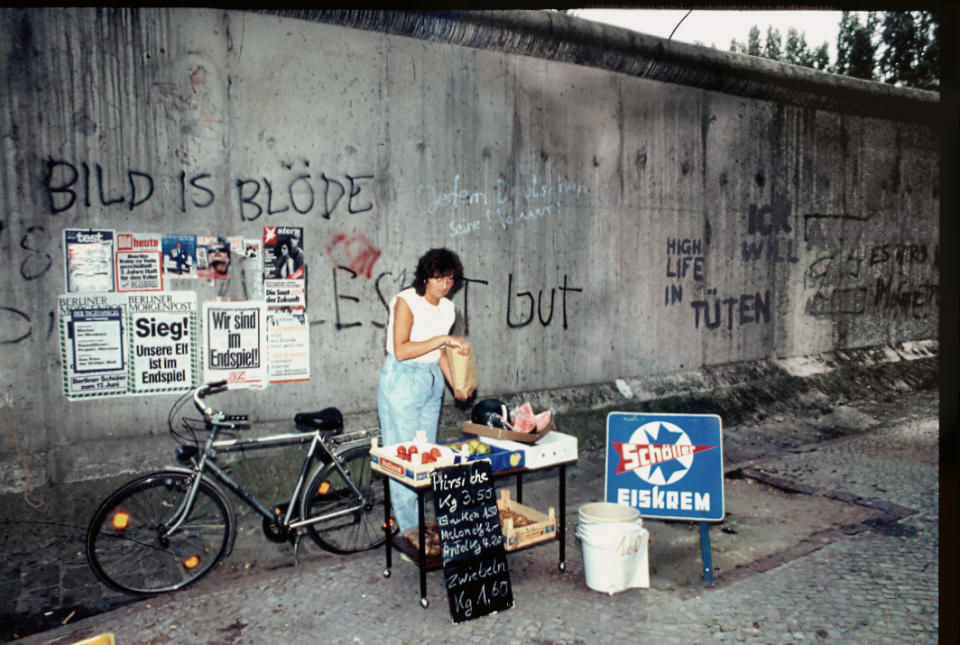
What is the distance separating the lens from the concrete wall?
5.55m

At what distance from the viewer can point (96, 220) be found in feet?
18.7

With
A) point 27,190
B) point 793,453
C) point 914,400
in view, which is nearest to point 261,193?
point 27,190

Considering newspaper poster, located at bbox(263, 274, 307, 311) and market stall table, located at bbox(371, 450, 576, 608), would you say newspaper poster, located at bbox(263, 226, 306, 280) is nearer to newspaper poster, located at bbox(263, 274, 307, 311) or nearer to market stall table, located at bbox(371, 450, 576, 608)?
newspaper poster, located at bbox(263, 274, 307, 311)

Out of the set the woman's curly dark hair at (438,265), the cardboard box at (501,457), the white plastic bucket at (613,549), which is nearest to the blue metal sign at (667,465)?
the white plastic bucket at (613,549)

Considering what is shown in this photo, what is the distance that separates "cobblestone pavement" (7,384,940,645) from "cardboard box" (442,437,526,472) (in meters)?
0.86

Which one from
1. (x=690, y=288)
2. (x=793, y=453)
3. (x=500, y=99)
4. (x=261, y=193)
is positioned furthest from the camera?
(x=690, y=288)

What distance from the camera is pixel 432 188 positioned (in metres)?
7.29

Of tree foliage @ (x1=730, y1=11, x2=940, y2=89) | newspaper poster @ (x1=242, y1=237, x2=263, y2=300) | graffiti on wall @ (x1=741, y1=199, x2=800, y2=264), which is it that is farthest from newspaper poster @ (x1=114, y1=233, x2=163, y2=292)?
tree foliage @ (x1=730, y1=11, x2=940, y2=89)

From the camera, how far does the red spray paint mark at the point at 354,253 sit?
22.1ft

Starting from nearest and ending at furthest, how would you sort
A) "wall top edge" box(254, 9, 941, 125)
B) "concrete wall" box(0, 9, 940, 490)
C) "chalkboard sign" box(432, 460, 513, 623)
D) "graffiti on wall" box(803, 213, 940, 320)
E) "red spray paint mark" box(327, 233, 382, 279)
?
"chalkboard sign" box(432, 460, 513, 623), "concrete wall" box(0, 9, 940, 490), "red spray paint mark" box(327, 233, 382, 279), "wall top edge" box(254, 9, 941, 125), "graffiti on wall" box(803, 213, 940, 320)

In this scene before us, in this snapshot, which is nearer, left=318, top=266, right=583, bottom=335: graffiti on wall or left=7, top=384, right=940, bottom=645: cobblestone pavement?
left=7, top=384, right=940, bottom=645: cobblestone pavement

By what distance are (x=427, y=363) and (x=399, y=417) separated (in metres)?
0.46

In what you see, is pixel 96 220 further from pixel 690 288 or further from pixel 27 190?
pixel 690 288

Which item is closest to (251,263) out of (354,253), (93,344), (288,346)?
(288,346)
